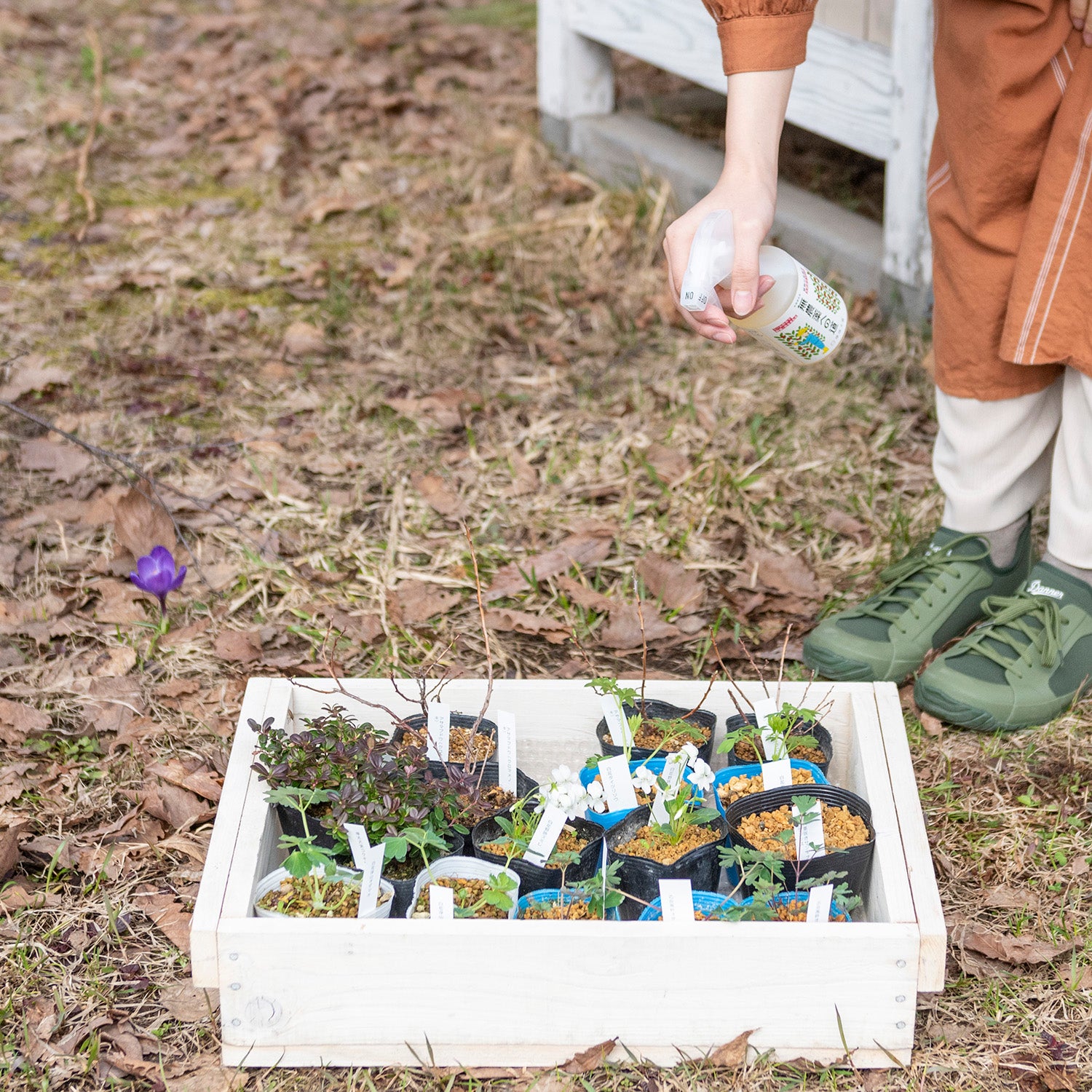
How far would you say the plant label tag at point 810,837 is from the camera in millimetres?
1537

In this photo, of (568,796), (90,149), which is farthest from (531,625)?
(90,149)

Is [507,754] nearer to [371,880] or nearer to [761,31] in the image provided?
[371,880]

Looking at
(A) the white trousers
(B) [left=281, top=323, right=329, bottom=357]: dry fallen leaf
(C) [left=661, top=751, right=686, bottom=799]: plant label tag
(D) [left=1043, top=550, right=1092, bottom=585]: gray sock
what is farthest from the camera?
(B) [left=281, top=323, right=329, bottom=357]: dry fallen leaf

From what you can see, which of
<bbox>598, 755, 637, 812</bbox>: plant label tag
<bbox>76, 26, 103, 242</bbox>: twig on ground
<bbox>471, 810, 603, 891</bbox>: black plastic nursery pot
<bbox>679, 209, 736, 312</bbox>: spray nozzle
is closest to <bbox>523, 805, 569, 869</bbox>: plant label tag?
<bbox>471, 810, 603, 891</bbox>: black plastic nursery pot

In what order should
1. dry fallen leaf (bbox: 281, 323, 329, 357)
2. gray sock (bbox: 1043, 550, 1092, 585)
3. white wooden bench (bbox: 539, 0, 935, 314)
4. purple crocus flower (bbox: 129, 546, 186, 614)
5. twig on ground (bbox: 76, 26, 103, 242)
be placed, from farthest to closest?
twig on ground (bbox: 76, 26, 103, 242)
dry fallen leaf (bbox: 281, 323, 329, 357)
white wooden bench (bbox: 539, 0, 935, 314)
purple crocus flower (bbox: 129, 546, 186, 614)
gray sock (bbox: 1043, 550, 1092, 585)

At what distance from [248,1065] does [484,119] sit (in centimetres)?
368

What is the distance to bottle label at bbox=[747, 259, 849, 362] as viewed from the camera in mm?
1735

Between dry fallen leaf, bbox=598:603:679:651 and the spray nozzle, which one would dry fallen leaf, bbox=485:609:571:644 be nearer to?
dry fallen leaf, bbox=598:603:679:651

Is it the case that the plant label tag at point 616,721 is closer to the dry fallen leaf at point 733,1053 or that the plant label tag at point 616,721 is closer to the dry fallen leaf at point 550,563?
the dry fallen leaf at point 733,1053

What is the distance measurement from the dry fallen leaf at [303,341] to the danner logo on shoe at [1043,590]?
1.83 metres

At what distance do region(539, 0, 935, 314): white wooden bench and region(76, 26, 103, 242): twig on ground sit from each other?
4.94 ft

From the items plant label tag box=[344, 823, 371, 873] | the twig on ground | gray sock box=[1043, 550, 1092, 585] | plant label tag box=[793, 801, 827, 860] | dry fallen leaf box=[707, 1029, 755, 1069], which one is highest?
plant label tag box=[793, 801, 827, 860]

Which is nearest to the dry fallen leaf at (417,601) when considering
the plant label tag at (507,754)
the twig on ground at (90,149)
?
the plant label tag at (507,754)

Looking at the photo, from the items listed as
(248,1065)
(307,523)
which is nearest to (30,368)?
(307,523)
